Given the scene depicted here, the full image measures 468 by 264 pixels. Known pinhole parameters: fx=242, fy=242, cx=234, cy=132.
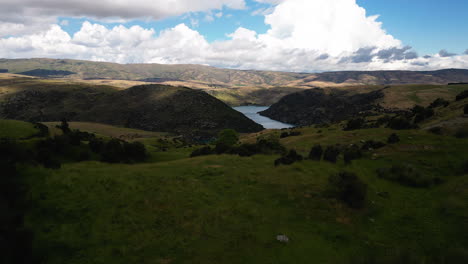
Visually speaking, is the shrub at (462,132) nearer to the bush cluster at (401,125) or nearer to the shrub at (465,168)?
the bush cluster at (401,125)

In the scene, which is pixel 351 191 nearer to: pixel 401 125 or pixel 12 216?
pixel 12 216

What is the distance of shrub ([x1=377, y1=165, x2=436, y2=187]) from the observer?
19.0 metres

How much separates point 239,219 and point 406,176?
49.2ft

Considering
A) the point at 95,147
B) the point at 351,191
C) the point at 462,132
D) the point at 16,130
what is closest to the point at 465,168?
the point at 351,191

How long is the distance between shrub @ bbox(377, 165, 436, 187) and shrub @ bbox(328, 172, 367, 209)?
19.8 ft

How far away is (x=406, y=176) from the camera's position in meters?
19.9

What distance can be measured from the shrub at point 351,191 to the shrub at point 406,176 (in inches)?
237

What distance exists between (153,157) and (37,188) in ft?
81.9

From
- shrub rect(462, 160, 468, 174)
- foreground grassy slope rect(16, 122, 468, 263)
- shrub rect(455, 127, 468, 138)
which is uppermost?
shrub rect(455, 127, 468, 138)

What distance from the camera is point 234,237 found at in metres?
12.5

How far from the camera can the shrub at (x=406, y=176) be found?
19034mm

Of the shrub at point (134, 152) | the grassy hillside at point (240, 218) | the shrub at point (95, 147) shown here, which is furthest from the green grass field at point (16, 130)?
the grassy hillside at point (240, 218)

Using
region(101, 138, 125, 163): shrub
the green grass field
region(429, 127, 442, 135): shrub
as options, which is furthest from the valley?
the green grass field

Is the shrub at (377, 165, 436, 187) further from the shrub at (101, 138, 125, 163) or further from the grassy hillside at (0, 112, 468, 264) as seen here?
the shrub at (101, 138, 125, 163)
